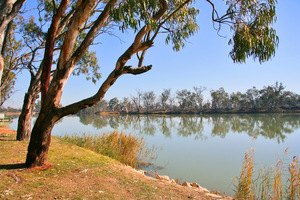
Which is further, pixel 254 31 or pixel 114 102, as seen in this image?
pixel 114 102

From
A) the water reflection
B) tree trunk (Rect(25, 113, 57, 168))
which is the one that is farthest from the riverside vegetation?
the water reflection

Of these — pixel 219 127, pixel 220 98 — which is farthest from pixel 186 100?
pixel 219 127

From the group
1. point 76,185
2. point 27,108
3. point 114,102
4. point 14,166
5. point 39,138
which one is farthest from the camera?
point 114,102

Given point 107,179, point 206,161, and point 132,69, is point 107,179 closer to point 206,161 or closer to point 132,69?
point 132,69

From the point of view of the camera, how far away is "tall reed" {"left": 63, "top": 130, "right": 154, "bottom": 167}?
5.08m

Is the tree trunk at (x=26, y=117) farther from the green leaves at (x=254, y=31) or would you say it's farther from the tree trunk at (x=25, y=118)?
the green leaves at (x=254, y=31)

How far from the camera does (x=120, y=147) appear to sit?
17.5ft

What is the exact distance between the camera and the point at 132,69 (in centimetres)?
259

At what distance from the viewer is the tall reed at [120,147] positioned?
508 cm

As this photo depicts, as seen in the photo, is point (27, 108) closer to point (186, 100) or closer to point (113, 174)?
point (113, 174)

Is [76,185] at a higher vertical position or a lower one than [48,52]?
lower

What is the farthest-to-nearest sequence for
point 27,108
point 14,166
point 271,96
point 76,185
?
point 271,96 < point 27,108 < point 14,166 < point 76,185

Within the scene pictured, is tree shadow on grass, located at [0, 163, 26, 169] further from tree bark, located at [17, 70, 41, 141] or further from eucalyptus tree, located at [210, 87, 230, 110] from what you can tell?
eucalyptus tree, located at [210, 87, 230, 110]

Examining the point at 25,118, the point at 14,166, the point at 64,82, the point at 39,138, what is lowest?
the point at 14,166
